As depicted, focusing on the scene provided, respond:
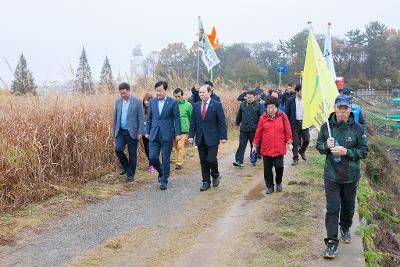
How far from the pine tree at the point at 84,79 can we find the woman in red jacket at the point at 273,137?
4.36 meters

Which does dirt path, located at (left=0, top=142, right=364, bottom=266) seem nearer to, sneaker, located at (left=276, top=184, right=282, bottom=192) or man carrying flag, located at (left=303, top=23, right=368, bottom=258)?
sneaker, located at (left=276, top=184, right=282, bottom=192)

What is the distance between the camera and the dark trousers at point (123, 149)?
26.6ft

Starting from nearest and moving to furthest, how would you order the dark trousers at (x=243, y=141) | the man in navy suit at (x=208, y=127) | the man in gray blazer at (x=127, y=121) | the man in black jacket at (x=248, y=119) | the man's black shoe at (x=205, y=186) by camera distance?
the man in navy suit at (x=208, y=127) < the man's black shoe at (x=205, y=186) < the man in gray blazer at (x=127, y=121) < the man in black jacket at (x=248, y=119) < the dark trousers at (x=243, y=141)

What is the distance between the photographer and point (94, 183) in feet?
26.3

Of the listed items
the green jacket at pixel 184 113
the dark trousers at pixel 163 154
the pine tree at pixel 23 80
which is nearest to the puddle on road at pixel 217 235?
the dark trousers at pixel 163 154

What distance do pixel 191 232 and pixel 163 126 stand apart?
2634 millimetres

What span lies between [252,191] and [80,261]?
12.3ft

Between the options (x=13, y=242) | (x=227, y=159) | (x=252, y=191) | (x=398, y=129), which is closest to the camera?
(x=13, y=242)

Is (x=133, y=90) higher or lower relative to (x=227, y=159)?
higher

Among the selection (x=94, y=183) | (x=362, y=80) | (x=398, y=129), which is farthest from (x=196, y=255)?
(x=362, y=80)

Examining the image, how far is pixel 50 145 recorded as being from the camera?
725 centimetres

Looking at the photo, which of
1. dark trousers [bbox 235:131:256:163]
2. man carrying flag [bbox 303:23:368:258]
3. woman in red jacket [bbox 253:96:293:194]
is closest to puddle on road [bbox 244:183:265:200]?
woman in red jacket [bbox 253:96:293:194]

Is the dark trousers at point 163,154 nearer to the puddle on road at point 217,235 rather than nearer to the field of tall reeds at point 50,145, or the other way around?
the field of tall reeds at point 50,145

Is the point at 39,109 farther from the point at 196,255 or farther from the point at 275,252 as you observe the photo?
the point at 275,252
